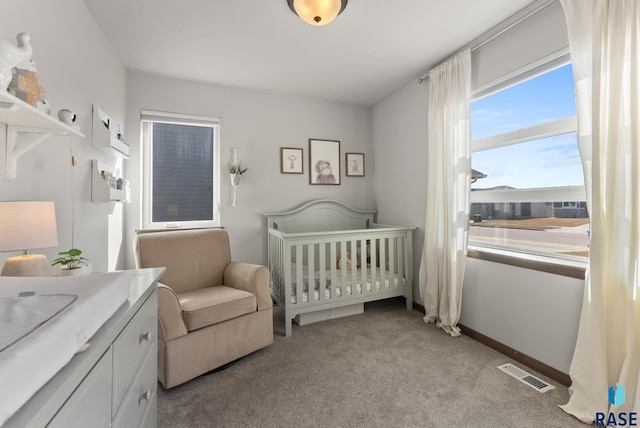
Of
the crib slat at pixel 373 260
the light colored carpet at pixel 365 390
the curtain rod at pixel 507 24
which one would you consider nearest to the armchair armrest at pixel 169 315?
the light colored carpet at pixel 365 390

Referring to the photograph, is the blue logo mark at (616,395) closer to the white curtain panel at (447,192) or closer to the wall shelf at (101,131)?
the white curtain panel at (447,192)

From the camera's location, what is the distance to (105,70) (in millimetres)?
2174

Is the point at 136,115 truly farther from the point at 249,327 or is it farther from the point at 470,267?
the point at 470,267

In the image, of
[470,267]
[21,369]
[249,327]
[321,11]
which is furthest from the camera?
[470,267]

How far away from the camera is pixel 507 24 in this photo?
2.01 metres

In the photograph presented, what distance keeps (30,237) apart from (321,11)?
1.71 metres

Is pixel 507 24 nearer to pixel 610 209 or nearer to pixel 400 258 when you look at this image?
pixel 610 209

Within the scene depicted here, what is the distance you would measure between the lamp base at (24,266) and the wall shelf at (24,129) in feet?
1.22

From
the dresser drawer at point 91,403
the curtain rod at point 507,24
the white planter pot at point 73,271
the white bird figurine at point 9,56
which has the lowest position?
the dresser drawer at point 91,403

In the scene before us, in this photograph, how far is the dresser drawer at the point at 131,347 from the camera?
0.80 metres

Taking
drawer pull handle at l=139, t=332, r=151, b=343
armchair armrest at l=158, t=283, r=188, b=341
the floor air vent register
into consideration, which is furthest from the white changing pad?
the floor air vent register

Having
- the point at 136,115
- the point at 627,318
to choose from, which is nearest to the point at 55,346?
the point at 627,318

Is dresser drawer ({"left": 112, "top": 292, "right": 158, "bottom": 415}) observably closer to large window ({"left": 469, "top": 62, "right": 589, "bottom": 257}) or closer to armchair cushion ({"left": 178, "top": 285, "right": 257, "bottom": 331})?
armchair cushion ({"left": 178, "top": 285, "right": 257, "bottom": 331})

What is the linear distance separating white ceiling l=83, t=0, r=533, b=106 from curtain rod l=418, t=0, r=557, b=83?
0.13 feet
